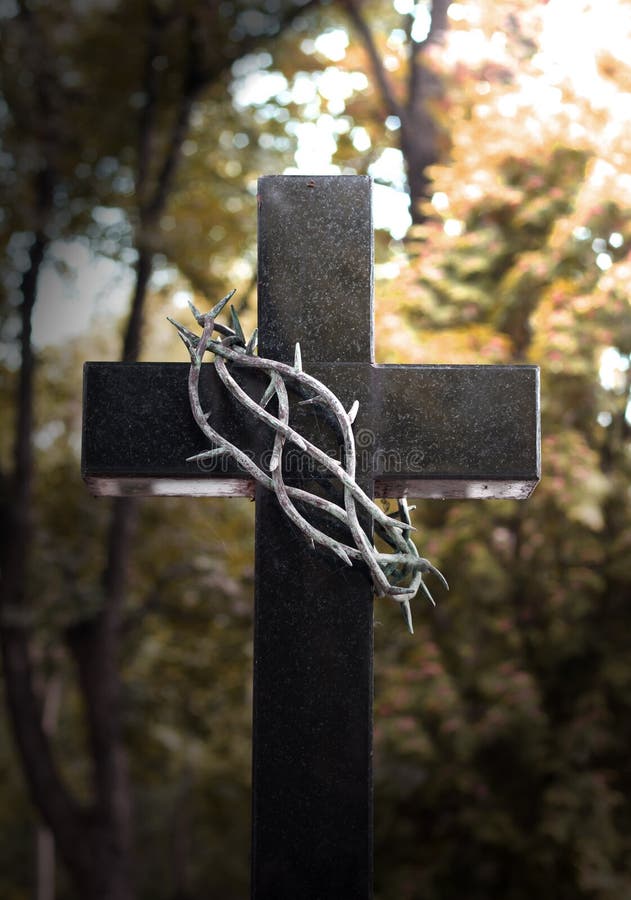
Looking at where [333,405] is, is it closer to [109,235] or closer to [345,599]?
[345,599]

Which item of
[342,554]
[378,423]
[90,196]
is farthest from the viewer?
[90,196]

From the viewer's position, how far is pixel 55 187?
899 cm

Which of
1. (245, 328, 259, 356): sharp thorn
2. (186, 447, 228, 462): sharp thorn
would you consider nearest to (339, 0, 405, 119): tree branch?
(245, 328, 259, 356): sharp thorn

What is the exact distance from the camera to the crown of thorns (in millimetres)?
2016

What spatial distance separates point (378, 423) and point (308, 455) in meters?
0.19

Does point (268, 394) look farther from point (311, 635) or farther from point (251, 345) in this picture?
point (311, 635)

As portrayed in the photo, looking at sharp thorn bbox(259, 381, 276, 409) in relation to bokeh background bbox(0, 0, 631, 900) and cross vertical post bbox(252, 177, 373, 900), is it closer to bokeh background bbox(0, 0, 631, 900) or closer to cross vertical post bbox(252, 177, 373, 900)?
cross vertical post bbox(252, 177, 373, 900)

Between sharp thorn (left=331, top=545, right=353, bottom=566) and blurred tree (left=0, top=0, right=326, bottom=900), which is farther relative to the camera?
blurred tree (left=0, top=0, right=326, bottom=900)

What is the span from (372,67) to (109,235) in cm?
273

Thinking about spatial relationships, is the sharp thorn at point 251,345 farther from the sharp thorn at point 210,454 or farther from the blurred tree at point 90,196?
the blurred tree at point 90,196

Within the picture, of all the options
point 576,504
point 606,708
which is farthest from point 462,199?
point 606,708

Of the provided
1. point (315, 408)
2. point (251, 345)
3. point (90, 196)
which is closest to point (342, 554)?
point (315, 408)

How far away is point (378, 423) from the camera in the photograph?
7.30ft

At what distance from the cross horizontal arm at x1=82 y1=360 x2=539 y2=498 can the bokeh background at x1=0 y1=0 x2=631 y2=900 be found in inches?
147
